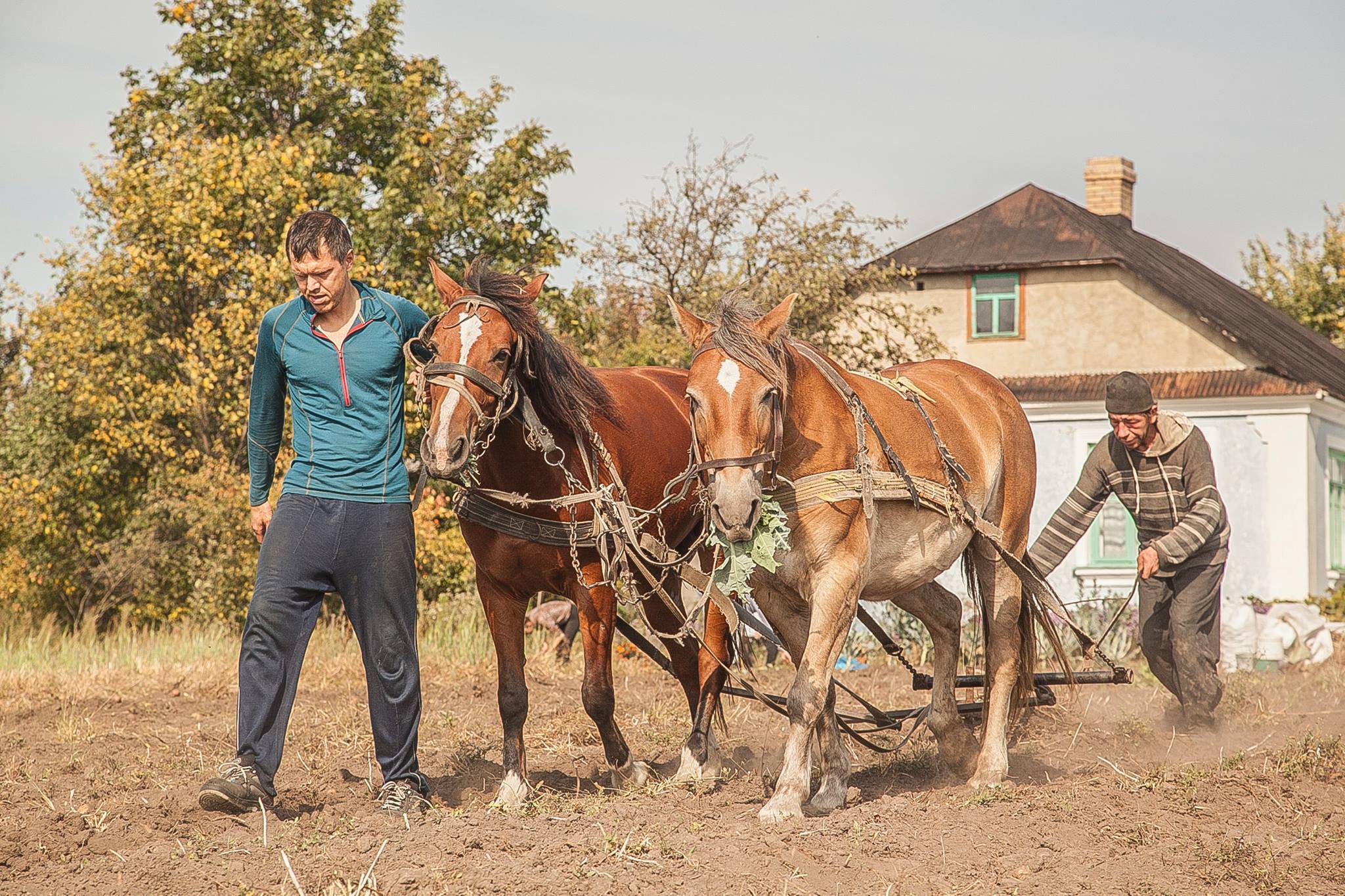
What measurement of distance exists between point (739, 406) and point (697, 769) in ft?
6.85

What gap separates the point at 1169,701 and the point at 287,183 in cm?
1151

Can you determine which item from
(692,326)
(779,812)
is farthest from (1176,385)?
(779,812)

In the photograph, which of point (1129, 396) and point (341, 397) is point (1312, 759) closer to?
point (1129, 396)

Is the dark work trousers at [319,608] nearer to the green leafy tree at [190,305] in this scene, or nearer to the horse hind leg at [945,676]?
the horse hind leg at [945,676]

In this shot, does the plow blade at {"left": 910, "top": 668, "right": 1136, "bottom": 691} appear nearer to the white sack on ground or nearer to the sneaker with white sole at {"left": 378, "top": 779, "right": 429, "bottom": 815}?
the sneaker with white sole at {"left": 378, "top": 779, "right": 429, "bottom": 815}

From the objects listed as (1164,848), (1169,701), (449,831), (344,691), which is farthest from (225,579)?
(1164,848)

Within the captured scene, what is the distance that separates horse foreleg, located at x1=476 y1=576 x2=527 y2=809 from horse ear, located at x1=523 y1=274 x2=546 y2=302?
3.85 feet

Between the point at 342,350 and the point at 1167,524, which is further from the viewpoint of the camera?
the point at 1167,524

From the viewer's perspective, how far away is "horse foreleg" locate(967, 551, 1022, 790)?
6.02m

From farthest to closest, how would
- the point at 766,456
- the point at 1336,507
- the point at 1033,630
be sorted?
1. the point at 1336,507
2. the point at 1033,630
3. the point at 766,456

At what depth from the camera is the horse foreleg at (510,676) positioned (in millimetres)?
5438

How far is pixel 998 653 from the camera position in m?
6.27

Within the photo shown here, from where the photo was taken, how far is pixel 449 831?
177 inches

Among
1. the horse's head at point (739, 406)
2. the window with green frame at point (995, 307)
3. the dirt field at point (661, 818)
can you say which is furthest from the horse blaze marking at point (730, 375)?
the window with green frame at point (995, 307)
